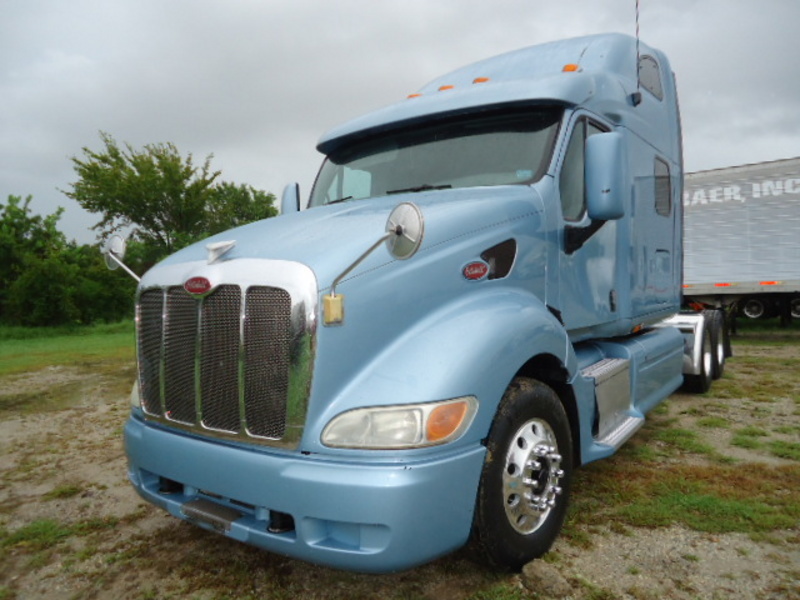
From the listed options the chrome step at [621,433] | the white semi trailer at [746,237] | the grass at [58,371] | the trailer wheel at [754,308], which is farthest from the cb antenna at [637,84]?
the trailer wheel at [754,308]

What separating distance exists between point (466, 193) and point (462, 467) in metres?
1.64

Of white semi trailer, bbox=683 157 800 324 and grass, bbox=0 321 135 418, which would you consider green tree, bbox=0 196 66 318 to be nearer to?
grass, bbox=0 321 135 418

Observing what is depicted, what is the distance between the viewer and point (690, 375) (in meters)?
7.20

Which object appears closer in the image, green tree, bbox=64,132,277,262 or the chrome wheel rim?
the chrome wheel rim

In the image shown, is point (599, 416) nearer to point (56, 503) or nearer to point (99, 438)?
point (56, 503)

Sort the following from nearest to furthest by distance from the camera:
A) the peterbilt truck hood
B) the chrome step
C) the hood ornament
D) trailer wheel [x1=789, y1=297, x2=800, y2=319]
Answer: the peterbilt truck hood < the hood ornament < the chrome step < trailer wheel [x1=789, y1=297, x2=800, y2=319]

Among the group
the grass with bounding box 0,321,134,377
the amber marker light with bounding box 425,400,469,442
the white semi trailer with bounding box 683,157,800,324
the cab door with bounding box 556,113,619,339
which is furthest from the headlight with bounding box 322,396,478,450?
the white semi trailer with bounding box 683,157,800,324

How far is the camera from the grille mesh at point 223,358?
2504 mm

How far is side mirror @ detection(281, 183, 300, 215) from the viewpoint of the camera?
4.97 m

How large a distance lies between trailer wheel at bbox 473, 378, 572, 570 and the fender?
16 cm

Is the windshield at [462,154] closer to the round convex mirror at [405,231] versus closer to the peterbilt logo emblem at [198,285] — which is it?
the round convex mirror at [405,231]

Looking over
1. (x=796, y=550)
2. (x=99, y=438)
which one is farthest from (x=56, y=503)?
(x=796, y=550)

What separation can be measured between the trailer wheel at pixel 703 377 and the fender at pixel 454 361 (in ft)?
17.2

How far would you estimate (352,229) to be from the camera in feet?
9.52
